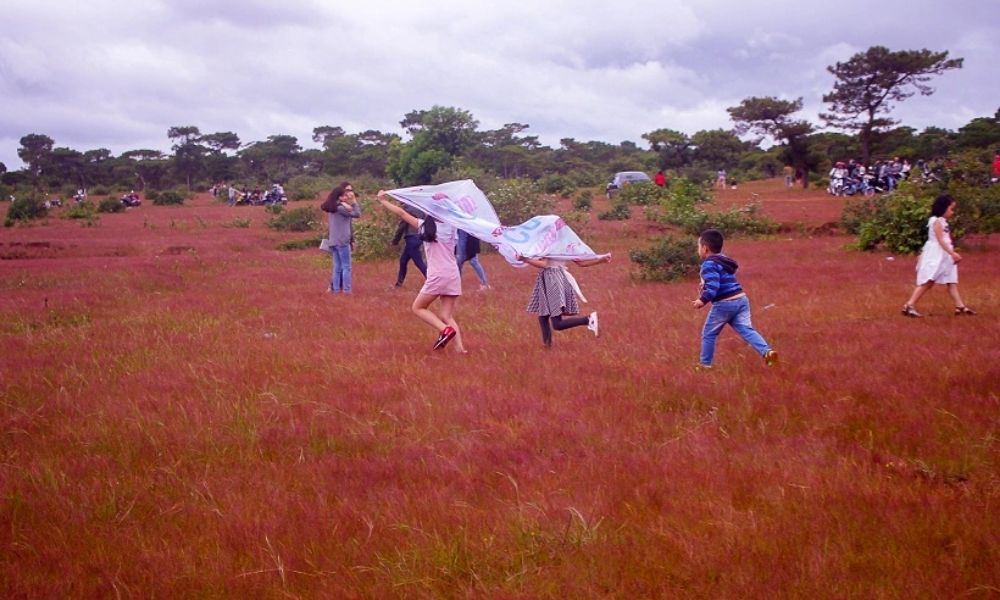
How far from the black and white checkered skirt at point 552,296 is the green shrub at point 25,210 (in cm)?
3394

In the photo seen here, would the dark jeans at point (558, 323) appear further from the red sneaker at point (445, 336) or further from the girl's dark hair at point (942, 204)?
the girl's dark hair at point (942, 204)

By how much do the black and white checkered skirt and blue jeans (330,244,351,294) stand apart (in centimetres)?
617

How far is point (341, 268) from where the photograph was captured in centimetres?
1446

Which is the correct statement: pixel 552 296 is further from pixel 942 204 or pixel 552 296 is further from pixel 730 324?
pixel 942 204

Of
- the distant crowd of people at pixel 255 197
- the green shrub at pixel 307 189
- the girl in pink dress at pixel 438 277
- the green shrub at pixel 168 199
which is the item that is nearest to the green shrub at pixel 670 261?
the girl in pink dress at pixel 438 277

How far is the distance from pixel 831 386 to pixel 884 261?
10.5m

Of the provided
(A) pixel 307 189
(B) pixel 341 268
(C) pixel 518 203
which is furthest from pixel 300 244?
(A) pixel 307 189

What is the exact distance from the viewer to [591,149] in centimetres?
8781

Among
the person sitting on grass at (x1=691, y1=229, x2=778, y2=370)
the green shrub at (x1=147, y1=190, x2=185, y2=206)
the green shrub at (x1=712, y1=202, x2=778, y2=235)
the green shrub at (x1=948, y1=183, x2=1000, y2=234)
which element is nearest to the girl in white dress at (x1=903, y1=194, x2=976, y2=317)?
the person sitting on grass at (x1=691, y1=229, x2=778, y2=370)

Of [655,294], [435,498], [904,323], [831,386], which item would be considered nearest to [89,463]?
[435,498]

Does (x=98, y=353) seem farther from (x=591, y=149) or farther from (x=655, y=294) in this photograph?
(x=591, y=149)

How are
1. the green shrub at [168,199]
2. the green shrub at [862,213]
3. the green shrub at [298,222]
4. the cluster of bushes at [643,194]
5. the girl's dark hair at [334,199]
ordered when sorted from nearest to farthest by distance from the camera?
the girl's dark hair at [334,199] → the green shrub at [862,213] → the green shrub at [298,222] → the cluster of bushes at [643,194] → the green shrub at [168,199]

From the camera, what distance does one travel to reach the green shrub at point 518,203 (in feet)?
80.2

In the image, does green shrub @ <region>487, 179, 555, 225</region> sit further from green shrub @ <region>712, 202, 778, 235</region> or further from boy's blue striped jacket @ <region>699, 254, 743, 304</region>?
boy's blue striped jacket @ <region>699, 254, 743, 304</region>
